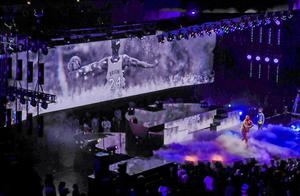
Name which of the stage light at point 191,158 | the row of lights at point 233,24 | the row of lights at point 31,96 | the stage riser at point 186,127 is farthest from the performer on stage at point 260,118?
the row of lights at point 31,96

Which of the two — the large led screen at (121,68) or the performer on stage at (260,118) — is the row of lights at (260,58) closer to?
the large led screen at (121,68)

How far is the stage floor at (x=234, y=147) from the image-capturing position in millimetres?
18125

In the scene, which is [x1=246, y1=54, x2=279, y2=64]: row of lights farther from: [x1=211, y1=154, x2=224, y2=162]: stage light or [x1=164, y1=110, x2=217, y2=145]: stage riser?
[x1=211, y1=154, x2=224, y2=162]: stage light

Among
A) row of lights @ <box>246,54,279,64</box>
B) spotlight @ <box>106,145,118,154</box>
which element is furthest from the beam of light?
row of lights @ <box>246,54,279,64</box>

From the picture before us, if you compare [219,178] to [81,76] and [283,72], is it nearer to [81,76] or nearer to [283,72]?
[81,76]

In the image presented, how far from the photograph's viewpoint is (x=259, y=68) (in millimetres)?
25844

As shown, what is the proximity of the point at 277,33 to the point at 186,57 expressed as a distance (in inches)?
169

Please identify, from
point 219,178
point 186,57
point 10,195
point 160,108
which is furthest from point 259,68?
point 10,195

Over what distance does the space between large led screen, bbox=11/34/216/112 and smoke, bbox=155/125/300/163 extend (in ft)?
14.3

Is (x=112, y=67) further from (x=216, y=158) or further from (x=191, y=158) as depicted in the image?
(x=216, y=158)

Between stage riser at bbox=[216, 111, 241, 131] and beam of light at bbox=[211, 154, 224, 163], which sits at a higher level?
stage riser at bbox=[216, 111, 241, 131]

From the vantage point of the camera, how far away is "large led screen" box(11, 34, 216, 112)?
20.7 meters

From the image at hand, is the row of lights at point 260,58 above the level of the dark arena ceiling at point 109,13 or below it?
below

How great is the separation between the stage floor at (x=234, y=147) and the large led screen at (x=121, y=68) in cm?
425
